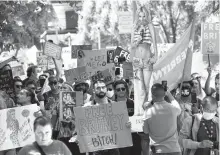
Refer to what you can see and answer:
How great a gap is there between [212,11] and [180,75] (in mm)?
12805

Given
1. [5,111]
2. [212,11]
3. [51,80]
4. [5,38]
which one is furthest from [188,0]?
[5,111]

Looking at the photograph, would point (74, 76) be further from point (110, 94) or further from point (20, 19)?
point (20, 19)

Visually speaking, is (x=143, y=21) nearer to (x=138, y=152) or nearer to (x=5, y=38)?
(x=138, y=152)

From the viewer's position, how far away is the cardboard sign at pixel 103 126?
8039mm

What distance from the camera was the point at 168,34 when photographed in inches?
1078

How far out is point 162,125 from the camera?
293 inches

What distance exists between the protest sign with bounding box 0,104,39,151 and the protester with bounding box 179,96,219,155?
2453 mm

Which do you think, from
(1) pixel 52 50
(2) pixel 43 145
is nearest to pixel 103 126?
(2) pixel 43 145

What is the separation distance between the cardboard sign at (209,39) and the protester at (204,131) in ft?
12.4

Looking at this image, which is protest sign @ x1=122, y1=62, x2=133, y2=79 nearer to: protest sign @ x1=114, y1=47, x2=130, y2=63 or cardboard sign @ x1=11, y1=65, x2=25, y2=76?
protest sign @ x1=114, y1=47, x2=130, y2=63

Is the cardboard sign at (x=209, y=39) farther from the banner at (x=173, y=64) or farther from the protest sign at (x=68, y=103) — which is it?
the protest sign at (x=68, y=103)

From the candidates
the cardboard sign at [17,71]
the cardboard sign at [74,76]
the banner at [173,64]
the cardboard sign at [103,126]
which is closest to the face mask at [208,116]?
the cardboard sign at [103,126]

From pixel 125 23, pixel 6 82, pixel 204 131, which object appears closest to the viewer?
pixel 204 131

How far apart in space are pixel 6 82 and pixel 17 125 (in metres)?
2.11
